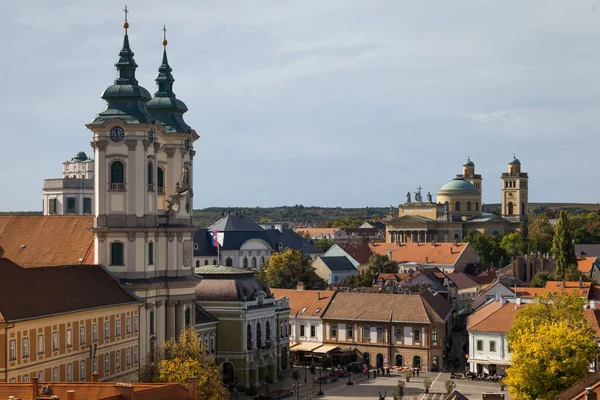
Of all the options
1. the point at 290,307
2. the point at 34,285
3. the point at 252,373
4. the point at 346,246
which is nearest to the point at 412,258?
the point at 346,246

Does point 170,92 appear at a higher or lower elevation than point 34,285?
higher

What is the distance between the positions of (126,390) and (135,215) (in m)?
30.3

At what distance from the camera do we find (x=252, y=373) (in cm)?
8431

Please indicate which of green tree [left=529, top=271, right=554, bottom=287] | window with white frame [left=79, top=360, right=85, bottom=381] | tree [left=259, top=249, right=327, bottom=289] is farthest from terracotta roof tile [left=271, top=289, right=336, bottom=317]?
window with white frame [left=79, top=360, right=85, bottom=381]

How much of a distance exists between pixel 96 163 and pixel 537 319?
31211mm

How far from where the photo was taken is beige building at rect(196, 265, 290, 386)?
275 ft

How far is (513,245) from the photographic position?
18562 cm

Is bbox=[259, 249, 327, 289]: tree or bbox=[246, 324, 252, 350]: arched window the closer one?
bbox=[246, 324, 252, 350]: arched window

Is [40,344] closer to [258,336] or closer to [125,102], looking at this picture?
[125,102]

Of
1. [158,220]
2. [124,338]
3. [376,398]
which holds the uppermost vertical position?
[158,220]

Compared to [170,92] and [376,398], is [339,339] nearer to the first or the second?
[376,398]

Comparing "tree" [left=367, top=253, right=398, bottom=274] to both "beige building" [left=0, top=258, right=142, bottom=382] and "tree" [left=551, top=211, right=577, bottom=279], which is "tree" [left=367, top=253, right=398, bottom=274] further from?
"beige building" [left=0, top=258, right=142, bottom=382]

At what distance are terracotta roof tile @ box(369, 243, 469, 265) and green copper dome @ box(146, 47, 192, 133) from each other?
82405 mm

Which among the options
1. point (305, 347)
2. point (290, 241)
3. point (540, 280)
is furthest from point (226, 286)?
point (290, 241)
